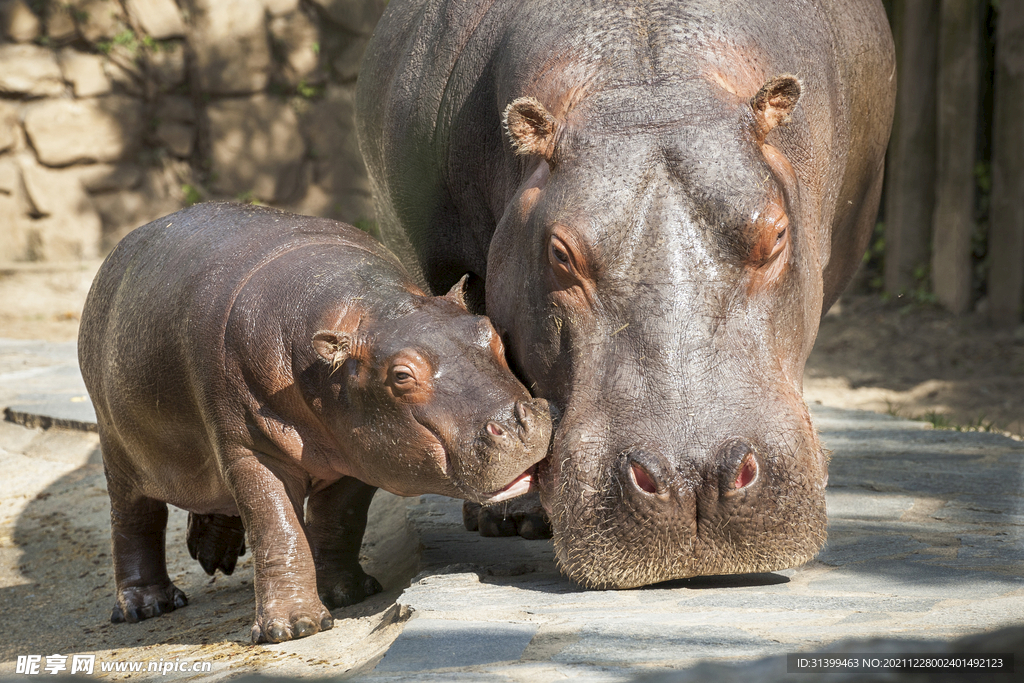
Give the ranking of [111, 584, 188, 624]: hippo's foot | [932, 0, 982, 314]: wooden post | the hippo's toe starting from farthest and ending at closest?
[932, 0, 982, 314]: wooden post
[111, 584, 188, 624]: hippo's foot
the hippo's toe

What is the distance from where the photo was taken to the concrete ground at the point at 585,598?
2549 millimetres

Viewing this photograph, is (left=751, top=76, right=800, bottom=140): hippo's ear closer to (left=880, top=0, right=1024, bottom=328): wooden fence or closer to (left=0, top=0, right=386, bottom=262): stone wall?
(left=880, top=0, right=1024, bottom=328): wooden fence

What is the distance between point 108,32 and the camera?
37.6ft

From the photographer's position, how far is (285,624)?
10.5 ft

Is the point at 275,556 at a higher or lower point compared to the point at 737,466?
lower

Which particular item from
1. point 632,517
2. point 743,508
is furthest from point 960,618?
point 632,517

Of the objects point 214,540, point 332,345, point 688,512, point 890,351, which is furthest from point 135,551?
point 890,351

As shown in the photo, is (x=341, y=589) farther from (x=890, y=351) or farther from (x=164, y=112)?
(x=164, y=112)

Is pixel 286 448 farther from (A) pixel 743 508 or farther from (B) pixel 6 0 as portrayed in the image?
(B) pixel 6 0

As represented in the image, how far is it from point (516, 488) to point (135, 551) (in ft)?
5.76

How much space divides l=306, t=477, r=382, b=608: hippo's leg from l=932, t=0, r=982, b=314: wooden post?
21.9 ft

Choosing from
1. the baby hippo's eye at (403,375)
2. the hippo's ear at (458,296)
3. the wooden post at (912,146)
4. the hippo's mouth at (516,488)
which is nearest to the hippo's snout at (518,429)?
the hippo's mouth at (516,488)

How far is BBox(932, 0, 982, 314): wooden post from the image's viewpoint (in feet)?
28.3

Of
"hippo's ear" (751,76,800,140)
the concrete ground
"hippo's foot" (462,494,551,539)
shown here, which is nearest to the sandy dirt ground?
the concrete ground
